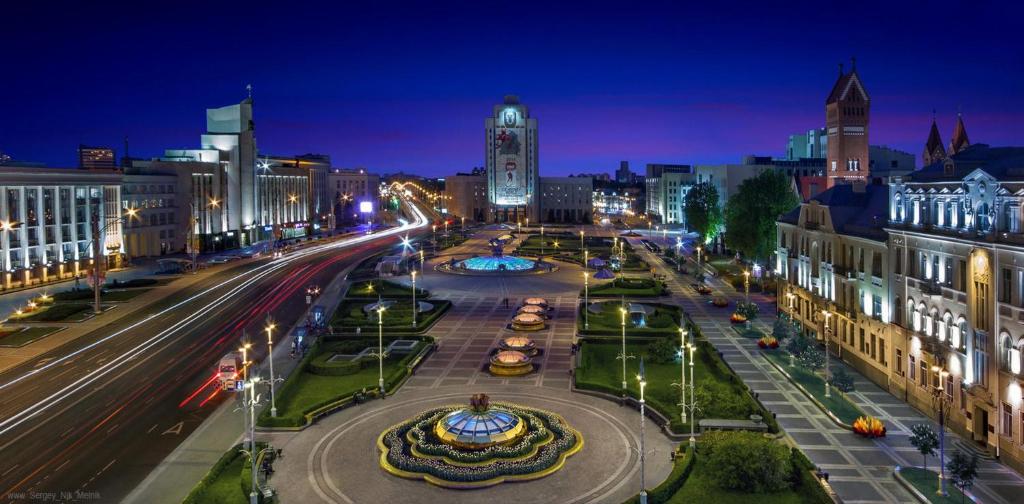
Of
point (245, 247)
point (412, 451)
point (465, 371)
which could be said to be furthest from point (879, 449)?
point (245, 247)

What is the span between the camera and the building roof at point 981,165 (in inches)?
1713

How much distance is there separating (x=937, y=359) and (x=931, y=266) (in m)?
6.54

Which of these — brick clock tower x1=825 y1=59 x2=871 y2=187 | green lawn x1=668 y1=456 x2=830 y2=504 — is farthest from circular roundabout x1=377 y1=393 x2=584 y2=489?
brick clock tower x1=825 y1=59 x2=871 y2=187

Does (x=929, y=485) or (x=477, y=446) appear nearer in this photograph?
(x=929, y=485)

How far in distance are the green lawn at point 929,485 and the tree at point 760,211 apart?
7917 cm

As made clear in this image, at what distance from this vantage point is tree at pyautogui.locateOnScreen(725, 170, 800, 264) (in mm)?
116875

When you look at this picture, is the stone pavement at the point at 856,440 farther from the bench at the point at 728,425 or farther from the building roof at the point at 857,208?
the building roof at the point at 857,208

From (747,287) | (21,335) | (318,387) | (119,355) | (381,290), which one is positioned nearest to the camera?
(318,387)

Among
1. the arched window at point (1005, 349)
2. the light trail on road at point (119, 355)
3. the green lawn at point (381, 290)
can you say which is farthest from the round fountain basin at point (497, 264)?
the arched window at point (1005, 349)

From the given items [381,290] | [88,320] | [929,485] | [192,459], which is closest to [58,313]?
[88,320]

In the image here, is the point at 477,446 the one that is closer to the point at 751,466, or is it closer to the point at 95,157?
the point at 751,466

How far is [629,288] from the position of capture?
10694 centimetres

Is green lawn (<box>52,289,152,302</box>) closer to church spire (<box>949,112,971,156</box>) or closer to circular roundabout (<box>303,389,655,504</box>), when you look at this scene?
circular roundabout (<box>303,389,655,504</box>)

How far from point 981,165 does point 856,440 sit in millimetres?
19655
